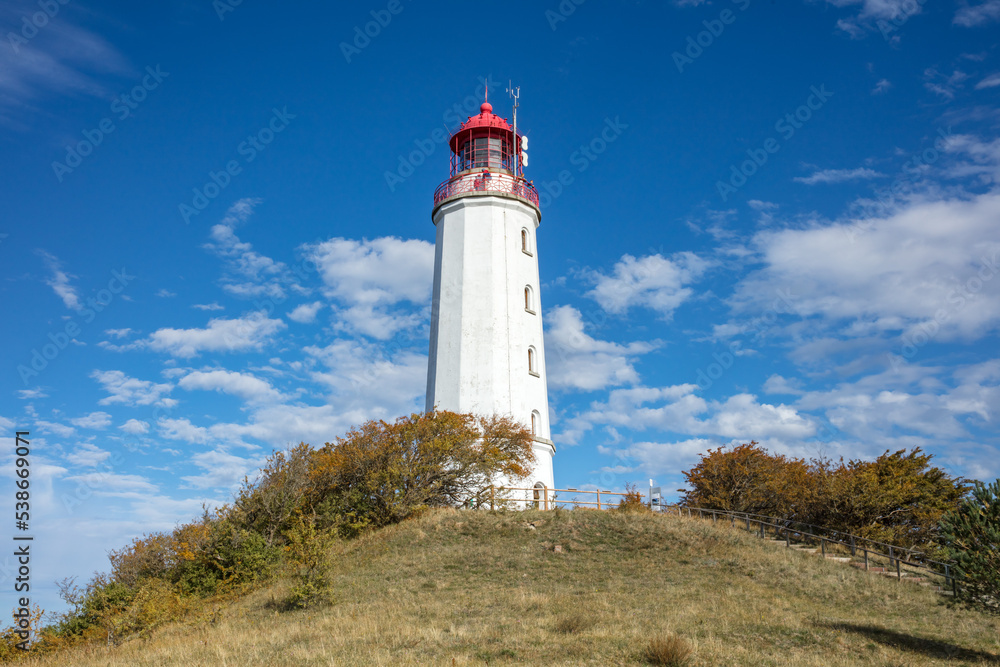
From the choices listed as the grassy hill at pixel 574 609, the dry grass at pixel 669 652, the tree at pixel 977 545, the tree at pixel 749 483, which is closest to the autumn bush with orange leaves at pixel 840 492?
the tree at pixel 749 483

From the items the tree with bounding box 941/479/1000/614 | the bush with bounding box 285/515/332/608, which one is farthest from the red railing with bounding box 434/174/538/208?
the tree with bounding box 941/479/1000/614

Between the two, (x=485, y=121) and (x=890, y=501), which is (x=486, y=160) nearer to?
(x=485, y=121)

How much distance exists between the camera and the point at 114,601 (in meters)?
20.1

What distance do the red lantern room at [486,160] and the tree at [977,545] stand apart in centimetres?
2245

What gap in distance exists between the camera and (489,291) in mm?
30938

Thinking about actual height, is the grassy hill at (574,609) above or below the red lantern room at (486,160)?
below

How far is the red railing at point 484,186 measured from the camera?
3253cm

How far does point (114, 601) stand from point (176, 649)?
23.0ft

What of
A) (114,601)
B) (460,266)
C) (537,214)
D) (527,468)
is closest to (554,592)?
(527,468)

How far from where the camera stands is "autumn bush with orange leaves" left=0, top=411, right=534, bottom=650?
62.0 feet

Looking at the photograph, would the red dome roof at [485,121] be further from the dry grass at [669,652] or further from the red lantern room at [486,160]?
the dry grass at [669,652]

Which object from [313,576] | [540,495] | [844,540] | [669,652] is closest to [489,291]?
[540,495]

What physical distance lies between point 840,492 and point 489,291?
16004 mm

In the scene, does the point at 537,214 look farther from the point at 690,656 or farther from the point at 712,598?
the point at 690,656
